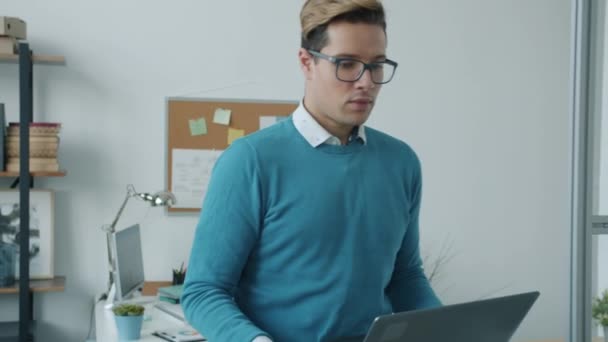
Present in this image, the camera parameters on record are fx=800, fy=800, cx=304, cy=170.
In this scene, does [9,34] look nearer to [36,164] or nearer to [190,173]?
[36,164]

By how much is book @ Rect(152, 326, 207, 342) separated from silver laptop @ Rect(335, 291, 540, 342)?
1.55 m

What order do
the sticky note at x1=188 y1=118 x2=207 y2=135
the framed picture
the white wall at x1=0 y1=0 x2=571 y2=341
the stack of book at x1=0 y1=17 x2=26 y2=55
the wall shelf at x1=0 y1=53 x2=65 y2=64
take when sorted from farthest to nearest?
the sticky note at x1=188 y1=118 x2=207 y2=135
the white wall at x1=0 y1=0 x2=571 y2=341
the framed picture
the wall shelf at x1=0 y1=53 x2=65 y2=64
the stack of book at x1=0 y1=17 x2=26 y2=55

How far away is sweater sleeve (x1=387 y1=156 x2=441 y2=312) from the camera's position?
1567mm

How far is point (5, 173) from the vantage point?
10.9 feet

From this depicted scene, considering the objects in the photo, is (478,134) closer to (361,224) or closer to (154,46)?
(154,46)

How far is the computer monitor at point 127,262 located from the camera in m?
3.13

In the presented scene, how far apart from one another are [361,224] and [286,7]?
8.42 ft

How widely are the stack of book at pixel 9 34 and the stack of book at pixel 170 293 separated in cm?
117

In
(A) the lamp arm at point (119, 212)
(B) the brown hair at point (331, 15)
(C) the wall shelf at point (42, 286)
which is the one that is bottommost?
(C) the wall shelf at point (42, 286)

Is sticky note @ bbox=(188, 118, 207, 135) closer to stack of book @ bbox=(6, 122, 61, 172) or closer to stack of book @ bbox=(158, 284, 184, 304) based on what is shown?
stack of book @ bbox=(6, 122, 61, 172)

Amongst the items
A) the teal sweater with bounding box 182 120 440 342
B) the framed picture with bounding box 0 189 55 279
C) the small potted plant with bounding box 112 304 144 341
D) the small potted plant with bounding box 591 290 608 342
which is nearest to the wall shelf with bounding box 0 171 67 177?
the framed picture with bounding box 0 189 55 279

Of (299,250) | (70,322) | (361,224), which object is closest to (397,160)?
(361,224)

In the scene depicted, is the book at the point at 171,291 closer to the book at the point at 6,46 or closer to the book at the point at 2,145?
the book at the point at 2,145

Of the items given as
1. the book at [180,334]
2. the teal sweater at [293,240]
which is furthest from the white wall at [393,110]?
the teal sweater at [293,240]
